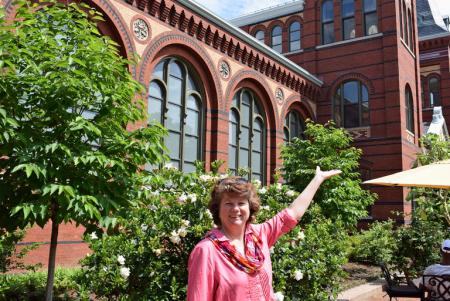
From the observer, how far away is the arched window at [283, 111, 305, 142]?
21484 millimetres

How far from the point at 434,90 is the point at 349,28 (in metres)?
15.1

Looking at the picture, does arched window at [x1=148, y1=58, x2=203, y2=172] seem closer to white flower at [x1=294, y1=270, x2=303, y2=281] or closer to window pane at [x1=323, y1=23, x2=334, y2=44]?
white flower at [x1=294, y1=270, x2=303, y2=281]

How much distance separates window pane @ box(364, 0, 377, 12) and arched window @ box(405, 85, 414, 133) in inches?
190

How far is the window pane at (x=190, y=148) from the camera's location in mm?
15116

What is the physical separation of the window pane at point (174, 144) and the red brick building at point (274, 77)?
0.04 metres

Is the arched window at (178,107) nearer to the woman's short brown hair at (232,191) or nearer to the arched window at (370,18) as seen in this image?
the woman's short brown hair at (232,191)

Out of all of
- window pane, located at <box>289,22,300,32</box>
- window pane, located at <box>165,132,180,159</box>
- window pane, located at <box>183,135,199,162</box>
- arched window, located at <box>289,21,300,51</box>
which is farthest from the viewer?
window pane, located at <box>289,22,300,32</box>

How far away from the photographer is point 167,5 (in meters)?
13.8

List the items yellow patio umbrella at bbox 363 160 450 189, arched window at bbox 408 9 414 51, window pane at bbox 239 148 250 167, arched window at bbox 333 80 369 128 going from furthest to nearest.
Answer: arched window at bbox 408 9 414 51, arched window at bbox 333 80 369 128, window pane at bbox 239 148 250 167, yellow patio umbrella at bbox 363 160 450 189

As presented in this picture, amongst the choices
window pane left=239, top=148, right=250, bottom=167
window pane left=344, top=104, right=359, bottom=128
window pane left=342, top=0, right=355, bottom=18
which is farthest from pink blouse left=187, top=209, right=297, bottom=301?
window pane left=342, top=0, right=355, bottom=18

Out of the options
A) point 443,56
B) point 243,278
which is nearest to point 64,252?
point 243,278

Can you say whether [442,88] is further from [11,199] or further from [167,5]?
[11,199]

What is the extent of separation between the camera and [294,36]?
2662 cm

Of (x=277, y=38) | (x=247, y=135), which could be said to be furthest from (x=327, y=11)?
(x=247, y=135)
